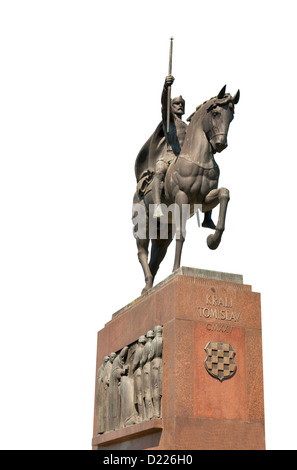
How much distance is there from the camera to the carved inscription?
40.1ft

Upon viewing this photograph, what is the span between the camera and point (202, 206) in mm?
13859

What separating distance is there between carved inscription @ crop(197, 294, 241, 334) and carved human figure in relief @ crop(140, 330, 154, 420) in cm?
113

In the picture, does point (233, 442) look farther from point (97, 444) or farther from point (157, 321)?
point (97, 444)

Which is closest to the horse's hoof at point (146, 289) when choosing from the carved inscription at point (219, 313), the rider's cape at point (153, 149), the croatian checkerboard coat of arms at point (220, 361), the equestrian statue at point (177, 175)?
the equestrian statue at point (177, 175)

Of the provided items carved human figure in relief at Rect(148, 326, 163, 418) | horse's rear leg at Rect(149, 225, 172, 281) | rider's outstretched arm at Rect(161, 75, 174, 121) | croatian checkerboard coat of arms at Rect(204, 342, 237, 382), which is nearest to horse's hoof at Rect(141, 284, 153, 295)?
horse's rear leg at Rect(149, 225, 172, 281)

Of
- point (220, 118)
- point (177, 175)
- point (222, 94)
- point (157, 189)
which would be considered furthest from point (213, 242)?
point (222, 94)

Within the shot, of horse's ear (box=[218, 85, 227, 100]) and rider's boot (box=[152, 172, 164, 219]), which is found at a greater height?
horse's ear (box=[218, 85, 227, 100])

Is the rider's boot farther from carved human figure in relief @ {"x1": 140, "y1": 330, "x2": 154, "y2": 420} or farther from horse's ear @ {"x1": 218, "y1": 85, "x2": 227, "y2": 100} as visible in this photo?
carved human figure in relief @ {"x1": 140, "y1": 330, "x2": 154, "y2": 420}

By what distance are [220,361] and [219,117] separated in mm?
4595

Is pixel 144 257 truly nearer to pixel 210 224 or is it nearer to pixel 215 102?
pixel 210 224

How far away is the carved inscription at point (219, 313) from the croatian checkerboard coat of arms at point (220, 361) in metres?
0.30
